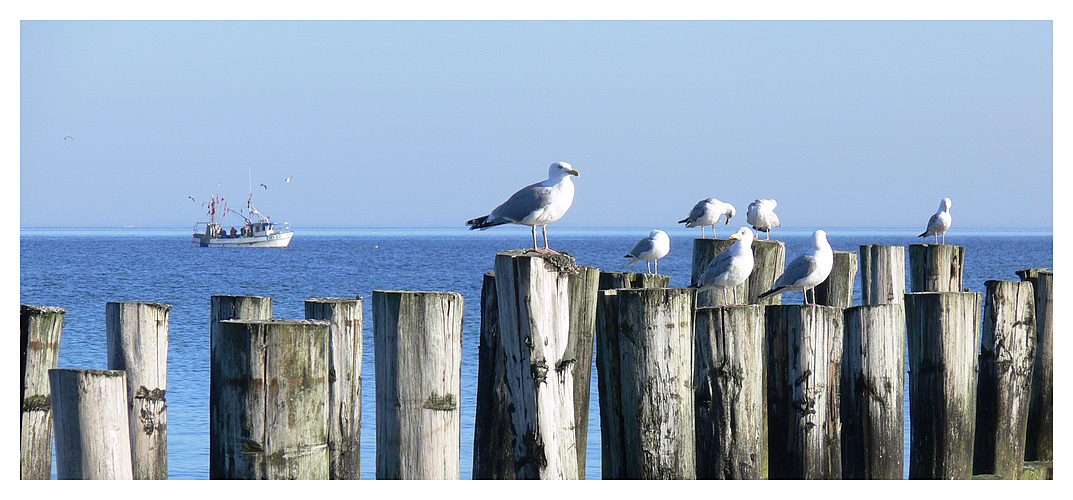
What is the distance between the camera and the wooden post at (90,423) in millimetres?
4902

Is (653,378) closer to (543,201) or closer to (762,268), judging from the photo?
(543,201)

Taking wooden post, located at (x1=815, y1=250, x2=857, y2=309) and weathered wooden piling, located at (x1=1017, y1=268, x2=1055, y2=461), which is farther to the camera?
wooden post, located at (x1=815, y1=250, x2=857, y2=309)

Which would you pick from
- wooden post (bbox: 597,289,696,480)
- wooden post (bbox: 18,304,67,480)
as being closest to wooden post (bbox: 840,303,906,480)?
wooden post (bbox: 597,289,696,480)

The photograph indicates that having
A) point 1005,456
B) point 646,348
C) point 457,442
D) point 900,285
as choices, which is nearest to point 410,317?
point 457,442

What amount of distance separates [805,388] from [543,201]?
2320 millimetres

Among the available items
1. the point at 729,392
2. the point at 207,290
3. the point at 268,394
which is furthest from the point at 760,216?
the point at 207,290

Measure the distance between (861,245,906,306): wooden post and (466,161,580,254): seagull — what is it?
12.0ft

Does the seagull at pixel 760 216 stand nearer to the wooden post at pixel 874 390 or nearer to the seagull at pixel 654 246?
the seagull at pixel 654 246

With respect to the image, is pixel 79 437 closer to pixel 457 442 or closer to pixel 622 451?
pixel 457 442

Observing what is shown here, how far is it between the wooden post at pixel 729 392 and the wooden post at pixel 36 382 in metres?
4.06

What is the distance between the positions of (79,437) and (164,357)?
6.06 ft

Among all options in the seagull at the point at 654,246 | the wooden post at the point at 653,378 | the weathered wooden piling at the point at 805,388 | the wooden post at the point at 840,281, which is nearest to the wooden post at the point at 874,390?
the weathered wooden piling at the point at 805,388

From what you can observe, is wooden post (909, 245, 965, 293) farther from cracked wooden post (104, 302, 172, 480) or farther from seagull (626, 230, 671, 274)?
cracked wooden post (104, 302, 172, 480)

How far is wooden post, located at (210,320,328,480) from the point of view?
453 cm
